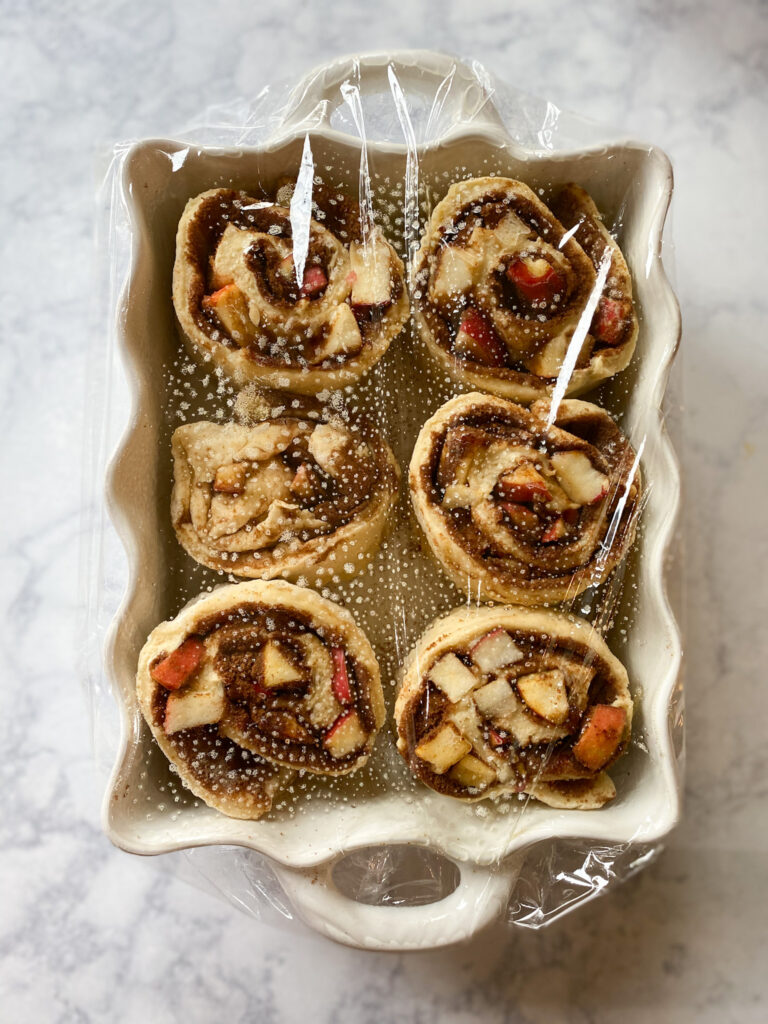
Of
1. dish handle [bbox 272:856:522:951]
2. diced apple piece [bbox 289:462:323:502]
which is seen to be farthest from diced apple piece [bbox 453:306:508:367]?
dish handle [bbox 272:856:522:951]

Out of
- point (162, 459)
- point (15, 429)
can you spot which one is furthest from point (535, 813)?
point (15, 429)

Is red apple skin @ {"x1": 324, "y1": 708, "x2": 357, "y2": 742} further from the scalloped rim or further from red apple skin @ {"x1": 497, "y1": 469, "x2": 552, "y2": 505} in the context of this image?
red apple skin @ {"x1": 497, "y1": 469, "x2": 552, "y2": 505}

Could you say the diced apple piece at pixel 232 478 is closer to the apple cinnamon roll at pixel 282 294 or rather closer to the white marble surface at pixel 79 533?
the apple cinnamon roll at pixel 282 294

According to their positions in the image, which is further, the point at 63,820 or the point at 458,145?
the point at 63,820

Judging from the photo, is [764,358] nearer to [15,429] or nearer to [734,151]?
[734,151]

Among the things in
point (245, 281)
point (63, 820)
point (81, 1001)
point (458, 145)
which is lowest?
point (81, 1001)

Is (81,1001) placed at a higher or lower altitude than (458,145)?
lower
